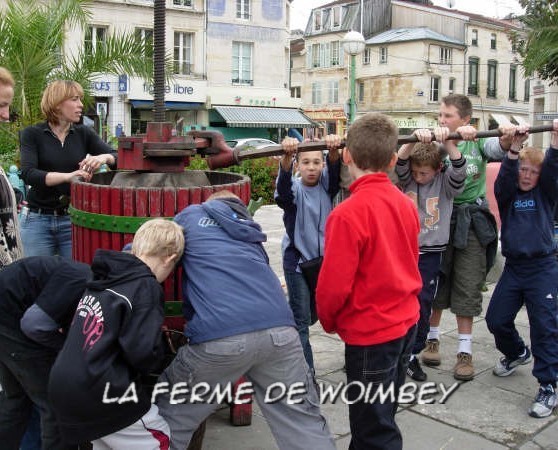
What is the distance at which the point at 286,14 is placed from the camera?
33.1m

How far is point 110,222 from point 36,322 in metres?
0.74

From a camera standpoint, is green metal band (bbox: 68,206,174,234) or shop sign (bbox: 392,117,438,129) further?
shop sign (bbox: 392,117,438,129)

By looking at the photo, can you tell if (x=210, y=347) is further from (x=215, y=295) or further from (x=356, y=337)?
(x=356, y=337)

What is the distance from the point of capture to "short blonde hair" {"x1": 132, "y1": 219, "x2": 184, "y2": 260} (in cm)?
287

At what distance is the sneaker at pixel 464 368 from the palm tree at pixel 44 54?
679 cm

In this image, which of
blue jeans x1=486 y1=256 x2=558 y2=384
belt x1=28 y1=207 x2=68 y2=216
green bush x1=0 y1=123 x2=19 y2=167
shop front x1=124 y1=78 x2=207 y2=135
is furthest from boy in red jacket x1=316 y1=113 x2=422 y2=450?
shop front x1=124 y1=78 x2=207 y2=135

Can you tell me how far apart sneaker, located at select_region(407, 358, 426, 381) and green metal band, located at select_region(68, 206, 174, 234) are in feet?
6.86

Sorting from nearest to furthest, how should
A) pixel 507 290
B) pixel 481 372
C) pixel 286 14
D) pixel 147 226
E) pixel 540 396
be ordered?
1. pixel 147 226
2. pixel 540 396
3. pixel 507 290
4. pixel 481 372
5. pixel 286 14

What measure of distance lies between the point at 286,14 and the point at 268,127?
5.43m

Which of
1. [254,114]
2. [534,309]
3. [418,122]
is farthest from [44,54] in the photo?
[418,122]

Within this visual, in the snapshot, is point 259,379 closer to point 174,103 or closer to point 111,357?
point 111,357

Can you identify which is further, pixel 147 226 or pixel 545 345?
pixel 545 345

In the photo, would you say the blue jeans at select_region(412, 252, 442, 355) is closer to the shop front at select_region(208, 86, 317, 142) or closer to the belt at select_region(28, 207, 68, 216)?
the belt at select_region(28, 207, 68, 216)

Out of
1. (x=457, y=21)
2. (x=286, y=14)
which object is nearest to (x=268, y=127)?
(x=286, y=14)
